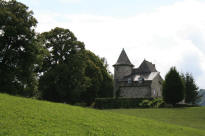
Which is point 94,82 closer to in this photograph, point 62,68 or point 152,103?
point 62,68

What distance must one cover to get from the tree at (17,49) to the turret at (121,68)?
1153 inches

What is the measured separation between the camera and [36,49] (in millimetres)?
34062

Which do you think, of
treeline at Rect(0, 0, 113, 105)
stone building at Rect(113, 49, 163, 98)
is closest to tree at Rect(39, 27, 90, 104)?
treeline at Rect(0, 0, 113, 105)

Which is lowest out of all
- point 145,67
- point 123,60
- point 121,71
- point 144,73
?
point 144,73

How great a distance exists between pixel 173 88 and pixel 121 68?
59.8ft

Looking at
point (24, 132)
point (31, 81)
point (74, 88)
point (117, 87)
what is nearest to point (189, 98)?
point (117, 87)

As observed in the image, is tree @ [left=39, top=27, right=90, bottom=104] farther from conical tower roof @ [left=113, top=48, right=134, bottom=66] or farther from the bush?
conical tower roof @ [left=113, top=48, right=134, bottom=66]

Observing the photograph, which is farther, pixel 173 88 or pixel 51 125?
pixel 173 88

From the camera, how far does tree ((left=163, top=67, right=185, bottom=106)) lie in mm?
45156

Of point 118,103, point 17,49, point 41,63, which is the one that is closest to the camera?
point 17,49

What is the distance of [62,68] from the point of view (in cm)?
4438

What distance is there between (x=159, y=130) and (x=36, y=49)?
21.1 m

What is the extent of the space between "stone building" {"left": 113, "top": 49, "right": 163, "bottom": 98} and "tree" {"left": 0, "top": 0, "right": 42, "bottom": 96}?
1142 inches

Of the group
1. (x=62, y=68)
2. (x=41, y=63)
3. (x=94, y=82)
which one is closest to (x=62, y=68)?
(x=62, y=68)
